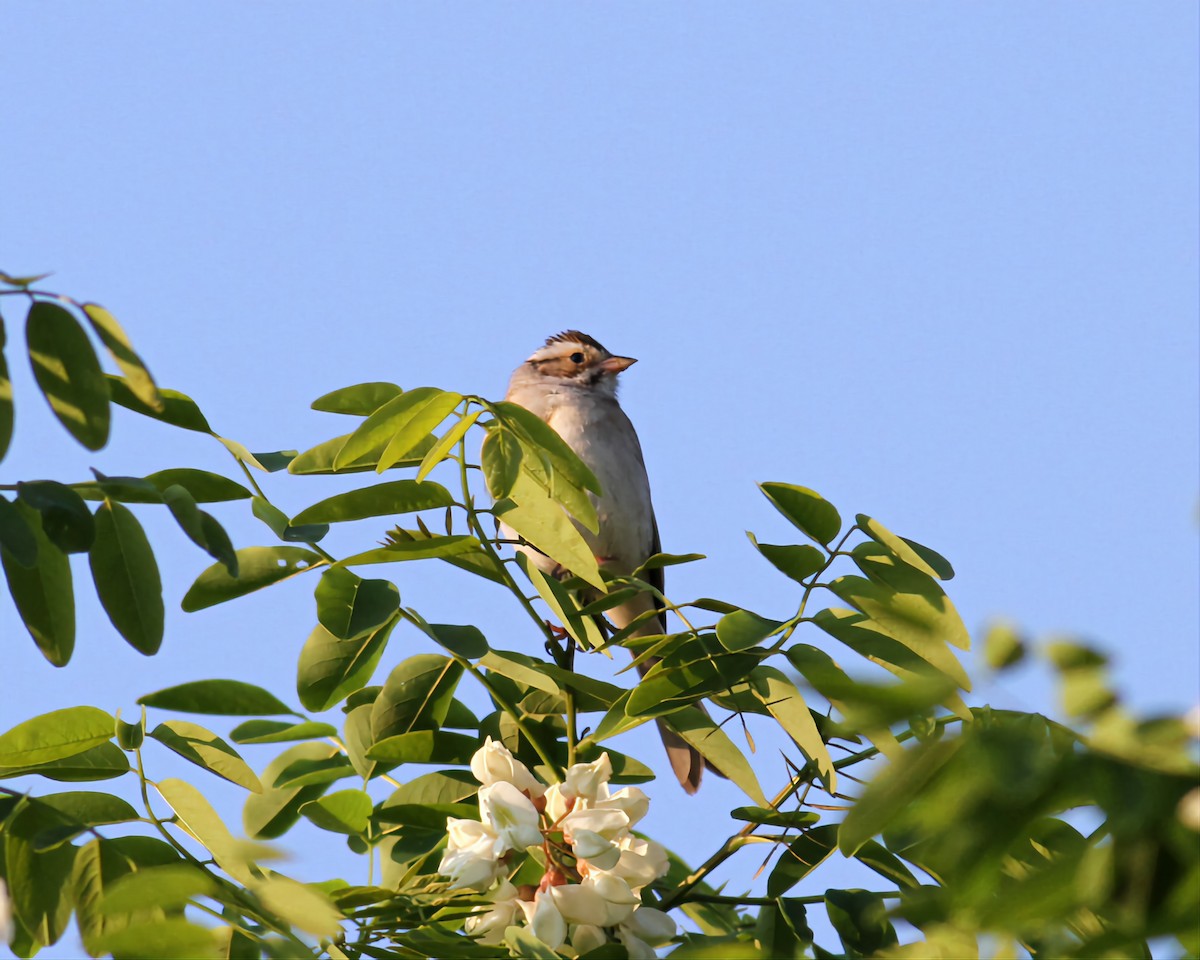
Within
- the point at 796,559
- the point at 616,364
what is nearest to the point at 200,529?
the point at 796,559

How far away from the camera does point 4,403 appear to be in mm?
2201

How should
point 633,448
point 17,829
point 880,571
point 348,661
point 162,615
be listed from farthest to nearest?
point 633,448 → point 348,661 → point 880,571 → point 162,615 → point 17,829

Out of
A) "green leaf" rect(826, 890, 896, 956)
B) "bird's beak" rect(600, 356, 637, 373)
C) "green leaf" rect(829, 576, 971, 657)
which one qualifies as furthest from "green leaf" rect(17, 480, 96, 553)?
Answer: "bird's beak" rect(600, 356, 637, 373)

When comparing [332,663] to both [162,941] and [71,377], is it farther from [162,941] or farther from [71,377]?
[162,941]

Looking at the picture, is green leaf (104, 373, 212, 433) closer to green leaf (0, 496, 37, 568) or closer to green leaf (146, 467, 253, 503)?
green leaf (146, 467, 253, 503)

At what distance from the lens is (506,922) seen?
8.31 ft

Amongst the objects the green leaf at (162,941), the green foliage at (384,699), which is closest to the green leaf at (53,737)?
the green foliage at (384,699)

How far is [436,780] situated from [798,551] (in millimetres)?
885

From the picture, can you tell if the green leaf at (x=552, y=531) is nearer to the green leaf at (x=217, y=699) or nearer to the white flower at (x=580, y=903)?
the white flower at (x=580, y=903)

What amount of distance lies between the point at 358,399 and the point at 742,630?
3.13 feet

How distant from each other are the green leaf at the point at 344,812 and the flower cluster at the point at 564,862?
16.6 inches

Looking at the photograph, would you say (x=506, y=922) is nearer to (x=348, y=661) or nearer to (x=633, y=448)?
(x=348, y=661)

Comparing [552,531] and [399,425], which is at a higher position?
[399,425]

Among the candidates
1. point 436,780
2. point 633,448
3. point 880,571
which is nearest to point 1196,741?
point 880,571
